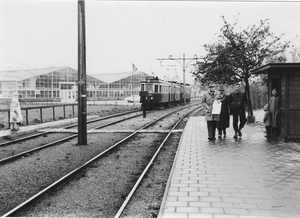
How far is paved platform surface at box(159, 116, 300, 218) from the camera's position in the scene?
13.4ft

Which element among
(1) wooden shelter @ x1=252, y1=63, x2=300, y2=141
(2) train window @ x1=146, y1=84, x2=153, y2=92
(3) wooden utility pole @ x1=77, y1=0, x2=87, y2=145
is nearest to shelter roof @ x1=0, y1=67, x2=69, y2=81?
(2) train window @ x1=146, y1=84, x2=153, y2=92

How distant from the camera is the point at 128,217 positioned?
169 inches

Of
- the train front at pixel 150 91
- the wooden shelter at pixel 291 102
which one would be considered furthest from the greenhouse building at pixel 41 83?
the wooden shelter at pixel 291 102

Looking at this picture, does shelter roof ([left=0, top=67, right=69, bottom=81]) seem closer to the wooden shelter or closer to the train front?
the train front

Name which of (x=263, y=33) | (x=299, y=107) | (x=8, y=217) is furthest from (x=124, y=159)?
(x=263, y=33)

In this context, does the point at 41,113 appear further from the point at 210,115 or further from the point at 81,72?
the point at 210,115

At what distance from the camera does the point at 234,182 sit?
5.38 metres

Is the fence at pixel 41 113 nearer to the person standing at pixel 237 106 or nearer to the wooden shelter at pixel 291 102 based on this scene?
the person standing at pixel 237 106

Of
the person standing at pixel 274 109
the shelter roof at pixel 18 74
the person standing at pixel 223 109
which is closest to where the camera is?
the person standing at pixel 274 109

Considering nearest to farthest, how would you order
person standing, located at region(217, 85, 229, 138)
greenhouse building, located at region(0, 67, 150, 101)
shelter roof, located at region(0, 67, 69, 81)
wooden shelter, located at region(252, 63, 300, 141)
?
Answer: wooden shelter, located at region(252, 63, 300, 141)
person standing, located at region(217, 85, 229, 138)
greenhouse building, located at region(0, 67, 150, 101)
shelter roof, located at region(0, 67, 69, 81)

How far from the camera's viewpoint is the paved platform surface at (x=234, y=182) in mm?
4078

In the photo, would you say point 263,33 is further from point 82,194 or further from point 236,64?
point 82,194

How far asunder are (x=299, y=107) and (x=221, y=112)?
2264 millimetres

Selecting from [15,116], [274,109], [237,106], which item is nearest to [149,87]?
[15,116]
